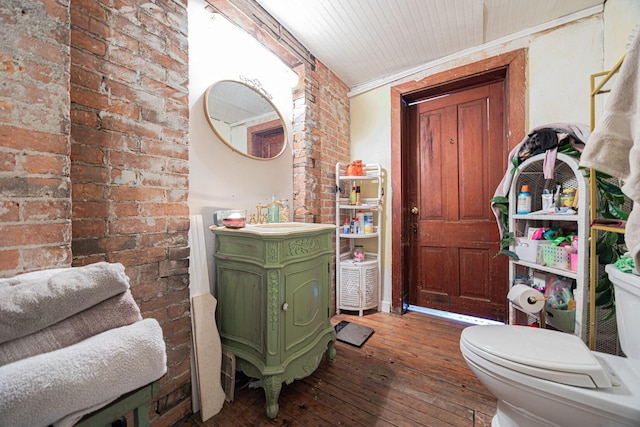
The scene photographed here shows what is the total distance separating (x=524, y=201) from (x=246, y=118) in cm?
217

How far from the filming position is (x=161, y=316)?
125 cm

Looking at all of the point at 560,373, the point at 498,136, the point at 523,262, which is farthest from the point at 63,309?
the point at 498,136

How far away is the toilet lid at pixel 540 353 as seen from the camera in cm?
87

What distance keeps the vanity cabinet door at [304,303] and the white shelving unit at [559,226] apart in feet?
4.78

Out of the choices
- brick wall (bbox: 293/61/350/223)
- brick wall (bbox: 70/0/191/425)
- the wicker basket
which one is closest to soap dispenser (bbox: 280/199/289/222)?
brick wall (bbox: 293/61/350/223)

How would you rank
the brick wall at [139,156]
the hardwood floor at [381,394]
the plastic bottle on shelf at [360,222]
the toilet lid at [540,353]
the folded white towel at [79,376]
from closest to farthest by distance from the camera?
1. the folded white towel at [79,376]
2. the toilet lid at [540,353]
3. the brick wall at [139,156]
4. the hardwood floor at [381,394]
5. the plastic bottle on shelf at [360,222]

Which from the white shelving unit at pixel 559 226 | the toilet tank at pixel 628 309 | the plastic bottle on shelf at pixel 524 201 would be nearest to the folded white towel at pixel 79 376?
the toilet tank at pixel 628 309

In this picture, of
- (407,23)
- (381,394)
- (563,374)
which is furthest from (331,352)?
(407,23)

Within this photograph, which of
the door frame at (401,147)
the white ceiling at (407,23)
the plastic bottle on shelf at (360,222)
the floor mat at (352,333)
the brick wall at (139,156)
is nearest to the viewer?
the brick wall at (139,156)

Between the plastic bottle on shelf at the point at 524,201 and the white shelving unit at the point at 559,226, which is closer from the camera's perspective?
the white shelving unit at the point at 559,226

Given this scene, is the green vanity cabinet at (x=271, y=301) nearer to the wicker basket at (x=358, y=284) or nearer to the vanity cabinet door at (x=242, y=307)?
the vanity cabinet door at (x=242, y=307)

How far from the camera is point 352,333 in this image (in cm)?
217

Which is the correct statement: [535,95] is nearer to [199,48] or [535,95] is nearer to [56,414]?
[199,48]

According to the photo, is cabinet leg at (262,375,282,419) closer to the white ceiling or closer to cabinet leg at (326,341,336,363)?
cabinet leg at (326,341,336,363)
